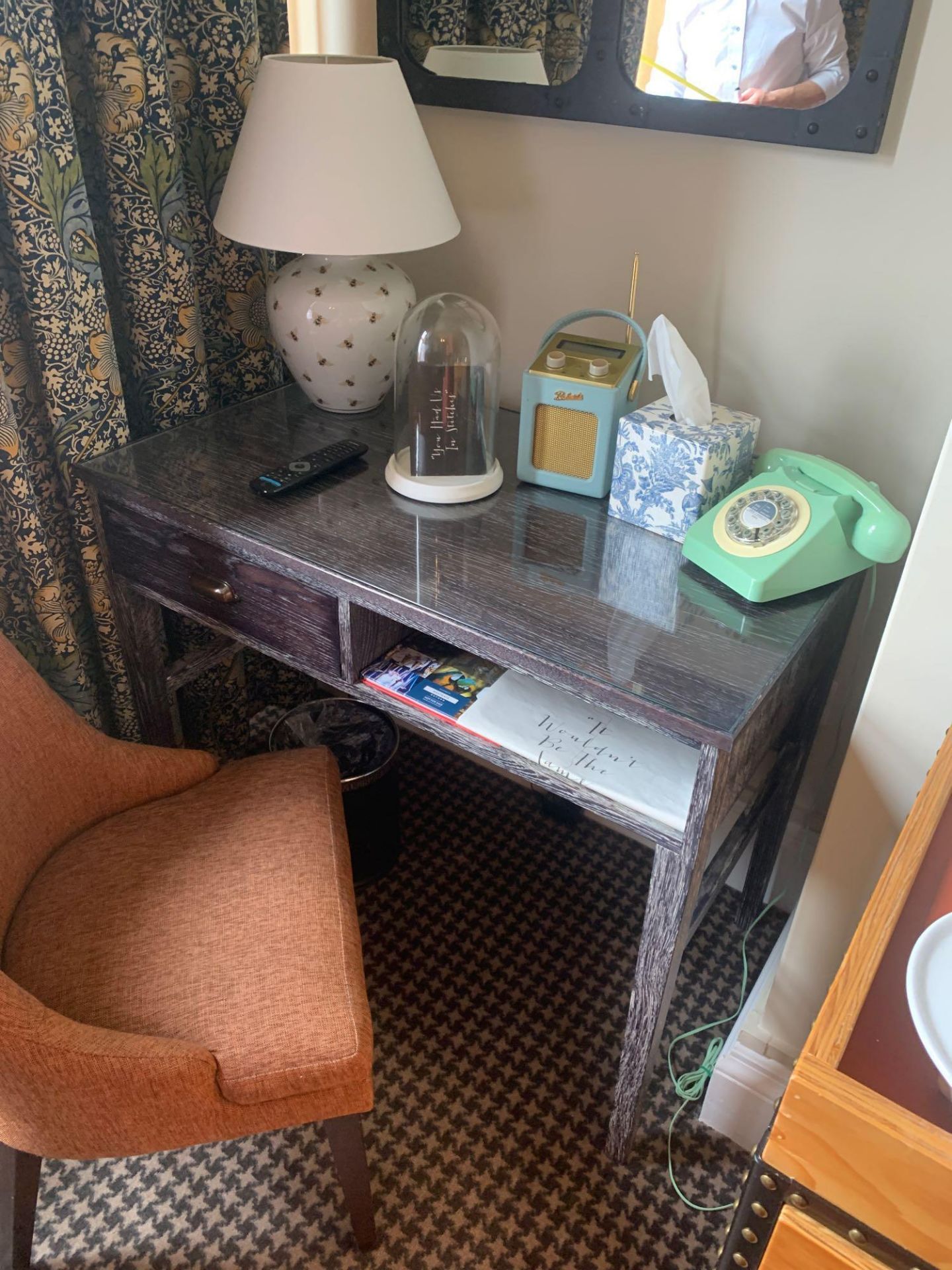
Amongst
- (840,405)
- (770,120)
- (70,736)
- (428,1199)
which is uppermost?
(770,120)

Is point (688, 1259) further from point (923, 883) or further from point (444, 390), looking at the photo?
point (444, 390)

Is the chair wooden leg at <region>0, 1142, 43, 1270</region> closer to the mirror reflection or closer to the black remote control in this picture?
the black remote control

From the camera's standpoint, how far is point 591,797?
39.0 inches

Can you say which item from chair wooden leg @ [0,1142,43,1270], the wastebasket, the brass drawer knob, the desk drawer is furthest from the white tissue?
chair wooden leg @ [0,1142,43,1270]

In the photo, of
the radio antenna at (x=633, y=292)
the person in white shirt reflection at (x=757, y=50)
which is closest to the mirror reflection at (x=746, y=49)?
the person in white shirt reflection at (x=757, y=50)

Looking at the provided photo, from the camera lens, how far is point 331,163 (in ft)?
3.82

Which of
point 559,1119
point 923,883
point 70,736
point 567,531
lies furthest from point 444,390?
point 559,1119

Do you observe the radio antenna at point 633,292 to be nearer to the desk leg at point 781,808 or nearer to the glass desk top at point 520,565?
the glass desk top at point 520,565

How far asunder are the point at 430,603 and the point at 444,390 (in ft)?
1.12

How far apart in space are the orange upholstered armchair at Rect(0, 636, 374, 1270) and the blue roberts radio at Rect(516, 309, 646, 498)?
0.50 metres

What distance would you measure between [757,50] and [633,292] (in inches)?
11.4

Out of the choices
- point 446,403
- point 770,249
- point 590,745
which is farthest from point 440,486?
point 770,249

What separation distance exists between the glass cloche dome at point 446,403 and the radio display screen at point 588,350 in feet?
0.31

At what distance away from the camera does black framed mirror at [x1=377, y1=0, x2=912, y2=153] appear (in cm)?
104
